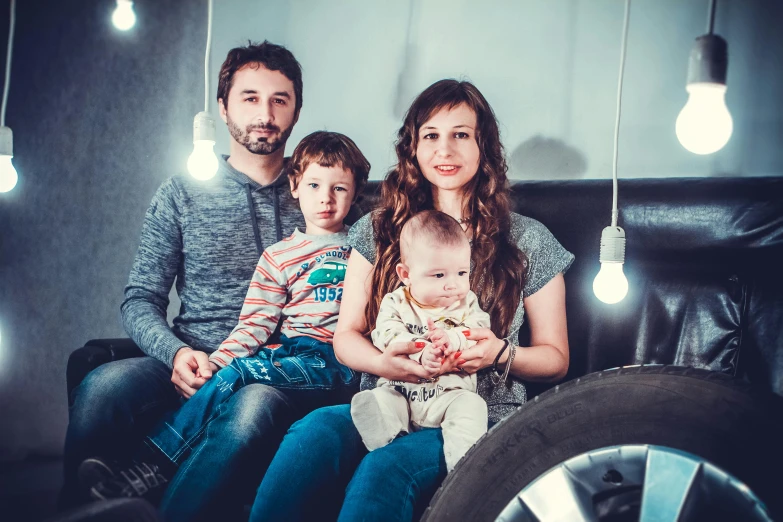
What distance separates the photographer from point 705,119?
37.7 inches

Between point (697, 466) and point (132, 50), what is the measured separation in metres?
2.42

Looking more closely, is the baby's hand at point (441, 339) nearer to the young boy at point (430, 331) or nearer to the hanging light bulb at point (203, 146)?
the young boy at point (430, 331)

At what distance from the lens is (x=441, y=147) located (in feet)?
4.69

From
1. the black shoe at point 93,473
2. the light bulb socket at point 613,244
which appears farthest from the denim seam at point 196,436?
the light bulb socket at point 613,244

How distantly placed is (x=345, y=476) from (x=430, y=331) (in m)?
0.31

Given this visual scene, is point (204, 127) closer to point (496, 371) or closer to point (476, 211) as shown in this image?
point (476, 211)

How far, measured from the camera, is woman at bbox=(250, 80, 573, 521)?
45.9 inches

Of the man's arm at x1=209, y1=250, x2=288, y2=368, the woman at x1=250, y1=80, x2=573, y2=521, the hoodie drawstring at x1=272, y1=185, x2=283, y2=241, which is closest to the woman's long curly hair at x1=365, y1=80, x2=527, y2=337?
the woman at x1=250, y1=80, x2=573, y2=521

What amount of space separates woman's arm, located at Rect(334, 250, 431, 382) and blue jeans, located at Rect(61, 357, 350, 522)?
0.17 m

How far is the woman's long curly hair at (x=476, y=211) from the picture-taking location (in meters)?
1.38

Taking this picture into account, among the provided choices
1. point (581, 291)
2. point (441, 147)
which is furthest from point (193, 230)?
point (581, 291)

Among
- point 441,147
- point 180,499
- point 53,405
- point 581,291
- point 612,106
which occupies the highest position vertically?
point 612,106

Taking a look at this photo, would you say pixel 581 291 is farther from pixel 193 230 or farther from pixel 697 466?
pixel 193 230

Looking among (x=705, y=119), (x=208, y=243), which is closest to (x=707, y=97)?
(x=705, y=119)
